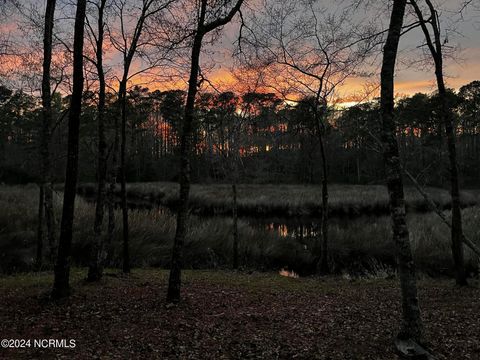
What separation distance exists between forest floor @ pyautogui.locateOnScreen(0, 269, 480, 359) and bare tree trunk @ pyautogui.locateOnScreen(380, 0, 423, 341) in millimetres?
529

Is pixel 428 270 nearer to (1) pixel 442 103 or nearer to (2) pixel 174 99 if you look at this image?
(1) pixel 442 103

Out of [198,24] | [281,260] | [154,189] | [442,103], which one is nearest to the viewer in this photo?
[198,24]

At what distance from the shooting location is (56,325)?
5.32 m

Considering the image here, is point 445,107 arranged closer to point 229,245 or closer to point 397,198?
point 397,198

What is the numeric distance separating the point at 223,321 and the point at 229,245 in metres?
8.16

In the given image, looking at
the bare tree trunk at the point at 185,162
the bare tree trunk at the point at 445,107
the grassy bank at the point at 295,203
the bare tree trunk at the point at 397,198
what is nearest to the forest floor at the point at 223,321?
the bare tree trunk at the point at 397,198

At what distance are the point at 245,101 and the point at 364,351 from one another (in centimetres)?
898

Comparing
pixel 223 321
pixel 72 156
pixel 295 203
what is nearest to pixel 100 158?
pixel 72 156

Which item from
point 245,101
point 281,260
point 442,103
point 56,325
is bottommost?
point 281,260

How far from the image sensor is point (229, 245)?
14.3m

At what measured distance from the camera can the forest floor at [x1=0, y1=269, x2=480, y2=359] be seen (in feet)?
16.2

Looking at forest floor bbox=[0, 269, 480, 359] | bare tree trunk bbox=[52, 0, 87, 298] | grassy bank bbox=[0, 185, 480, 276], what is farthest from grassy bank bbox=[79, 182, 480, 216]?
bare tree trunk bbox=[52, 0, 87, 298]

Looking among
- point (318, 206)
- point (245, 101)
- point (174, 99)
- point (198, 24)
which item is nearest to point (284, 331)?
point (198, 24)

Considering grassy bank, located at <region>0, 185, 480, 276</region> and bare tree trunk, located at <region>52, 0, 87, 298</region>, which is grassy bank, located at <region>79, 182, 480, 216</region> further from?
bare tree trunk, located at <region>52, 0, 87, 298</region>
